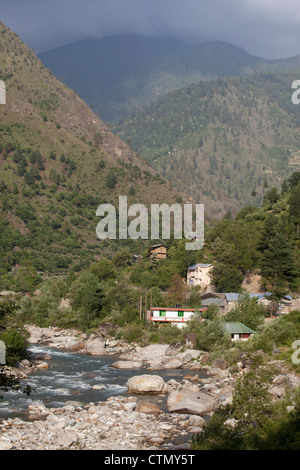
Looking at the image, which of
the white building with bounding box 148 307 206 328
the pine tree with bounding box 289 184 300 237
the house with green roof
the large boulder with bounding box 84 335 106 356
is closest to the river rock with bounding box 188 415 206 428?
the house with green roof

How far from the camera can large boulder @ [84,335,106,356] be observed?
55891 millimetres

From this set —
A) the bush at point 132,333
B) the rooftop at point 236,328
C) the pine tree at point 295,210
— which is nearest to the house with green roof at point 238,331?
the rooftop at point 236,328

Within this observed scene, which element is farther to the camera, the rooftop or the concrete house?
the concrete house

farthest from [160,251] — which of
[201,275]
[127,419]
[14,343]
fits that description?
[127,419]

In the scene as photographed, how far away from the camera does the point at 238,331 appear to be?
56.1m

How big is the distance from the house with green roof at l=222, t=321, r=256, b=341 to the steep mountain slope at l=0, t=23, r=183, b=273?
63.3 meters

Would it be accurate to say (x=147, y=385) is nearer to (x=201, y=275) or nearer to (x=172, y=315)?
(x=172, y=315)

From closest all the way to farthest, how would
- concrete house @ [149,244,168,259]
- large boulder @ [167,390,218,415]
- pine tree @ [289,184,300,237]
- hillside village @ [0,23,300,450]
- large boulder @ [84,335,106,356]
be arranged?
hillside village @ [0,23,300,450] → large boulder @ [167,390,218,415] → large boulder @ [84,335,106,356] → pine tree @ [289,184,300,237] → concrete house @ [149,244,168,259]

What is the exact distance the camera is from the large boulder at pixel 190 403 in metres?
31.8

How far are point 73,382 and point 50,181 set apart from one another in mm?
126472

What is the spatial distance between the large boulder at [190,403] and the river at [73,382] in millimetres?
921

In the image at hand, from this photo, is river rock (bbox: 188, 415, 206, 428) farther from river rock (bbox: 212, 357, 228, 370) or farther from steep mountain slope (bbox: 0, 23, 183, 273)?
steep mountain slope (bbox: 0, 23, 183, 273)
